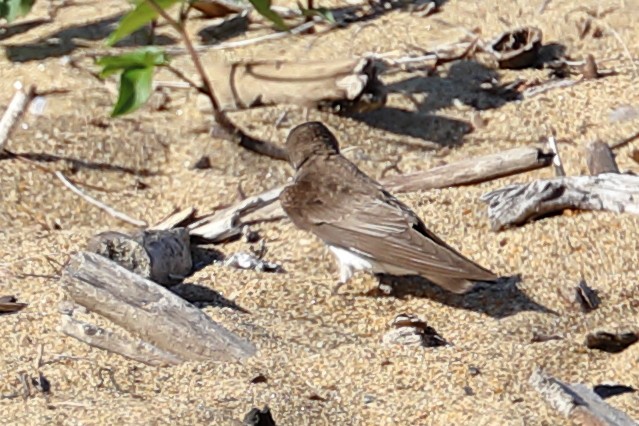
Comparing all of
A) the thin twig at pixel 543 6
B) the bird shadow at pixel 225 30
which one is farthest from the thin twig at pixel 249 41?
the thin twig at pixel 543 6

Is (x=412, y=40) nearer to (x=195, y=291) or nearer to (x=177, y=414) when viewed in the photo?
(x=195, y=291)

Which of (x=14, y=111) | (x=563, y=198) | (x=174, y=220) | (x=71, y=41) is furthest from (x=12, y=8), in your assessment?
(x=563, y=198)

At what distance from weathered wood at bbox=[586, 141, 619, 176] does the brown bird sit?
80 centimetres

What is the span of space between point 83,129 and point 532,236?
2.11 m

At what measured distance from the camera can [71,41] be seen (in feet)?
23.3

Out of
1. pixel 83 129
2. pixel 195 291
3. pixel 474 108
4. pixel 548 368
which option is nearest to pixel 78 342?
pixel 195 291

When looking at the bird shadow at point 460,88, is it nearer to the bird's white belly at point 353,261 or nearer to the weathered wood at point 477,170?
the weathered wood at point 477,170

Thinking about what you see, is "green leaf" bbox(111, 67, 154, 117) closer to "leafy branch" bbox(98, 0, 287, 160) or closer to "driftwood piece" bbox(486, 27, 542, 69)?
"leafy branch" bbox(98, 0, 287, 160)

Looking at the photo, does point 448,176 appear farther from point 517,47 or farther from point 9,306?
point 9,306

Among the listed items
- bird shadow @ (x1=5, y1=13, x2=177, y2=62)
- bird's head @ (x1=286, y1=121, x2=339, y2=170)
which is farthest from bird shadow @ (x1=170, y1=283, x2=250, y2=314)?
bird shadow @ (x1=5, y1=13, x2=177, y2=62)

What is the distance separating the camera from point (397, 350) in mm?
4664

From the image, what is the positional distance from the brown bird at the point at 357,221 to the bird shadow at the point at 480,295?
0.22ft

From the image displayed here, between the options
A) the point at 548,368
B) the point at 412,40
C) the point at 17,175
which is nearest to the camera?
the point at 548,368

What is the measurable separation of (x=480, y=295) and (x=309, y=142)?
1.08 m
